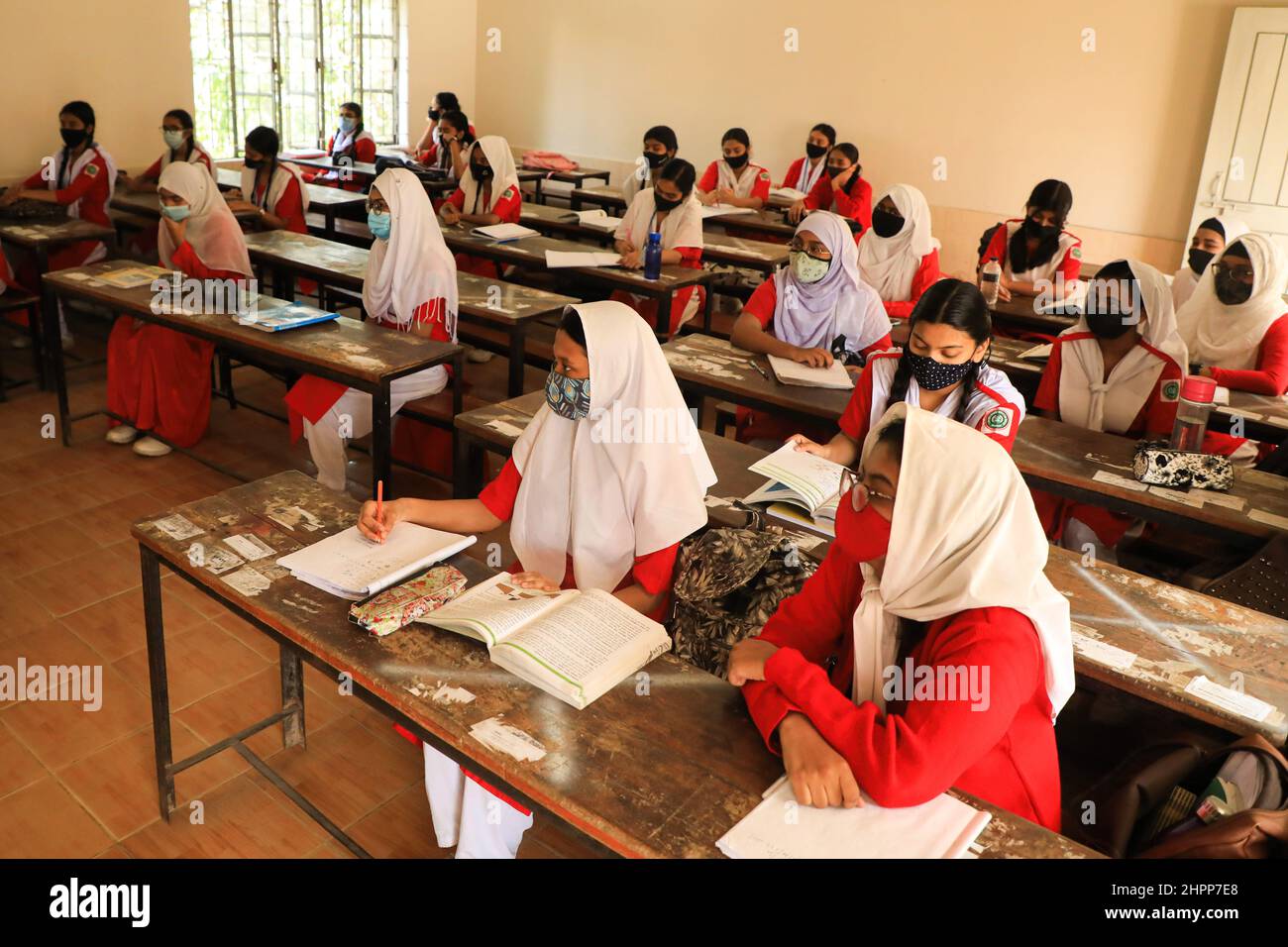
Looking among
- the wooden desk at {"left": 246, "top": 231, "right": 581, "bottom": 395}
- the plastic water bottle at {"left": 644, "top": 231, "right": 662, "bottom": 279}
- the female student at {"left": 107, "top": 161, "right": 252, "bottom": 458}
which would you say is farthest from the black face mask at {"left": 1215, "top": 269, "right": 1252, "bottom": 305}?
the female student at {"left": 107, "top": 161, "right": 252, "bottom": 458}

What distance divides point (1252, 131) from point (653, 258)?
4472 mm

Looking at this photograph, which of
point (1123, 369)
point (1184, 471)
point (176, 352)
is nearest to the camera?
point (1184, 471)

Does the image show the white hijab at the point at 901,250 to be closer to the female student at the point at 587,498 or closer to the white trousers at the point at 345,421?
the white trousers at the point at 345,421

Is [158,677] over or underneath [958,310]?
underneath

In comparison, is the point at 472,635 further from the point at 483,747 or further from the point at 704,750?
the point at 704,750

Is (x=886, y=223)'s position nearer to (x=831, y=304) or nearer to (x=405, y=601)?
(x=831, y=304)

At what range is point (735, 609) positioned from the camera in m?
2.04

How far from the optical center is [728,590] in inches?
79.4

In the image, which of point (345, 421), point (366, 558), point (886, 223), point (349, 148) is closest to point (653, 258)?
point (886, 223)

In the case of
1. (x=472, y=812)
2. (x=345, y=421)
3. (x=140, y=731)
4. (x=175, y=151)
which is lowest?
(x=140, y=731)

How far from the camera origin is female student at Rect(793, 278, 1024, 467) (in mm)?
2590

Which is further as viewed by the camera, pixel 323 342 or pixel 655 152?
pixel 655 152

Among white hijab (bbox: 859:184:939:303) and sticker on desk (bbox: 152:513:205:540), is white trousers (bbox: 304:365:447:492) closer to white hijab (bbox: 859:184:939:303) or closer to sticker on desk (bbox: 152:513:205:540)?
sticker on desk (bbox: 152:513:205:540)
